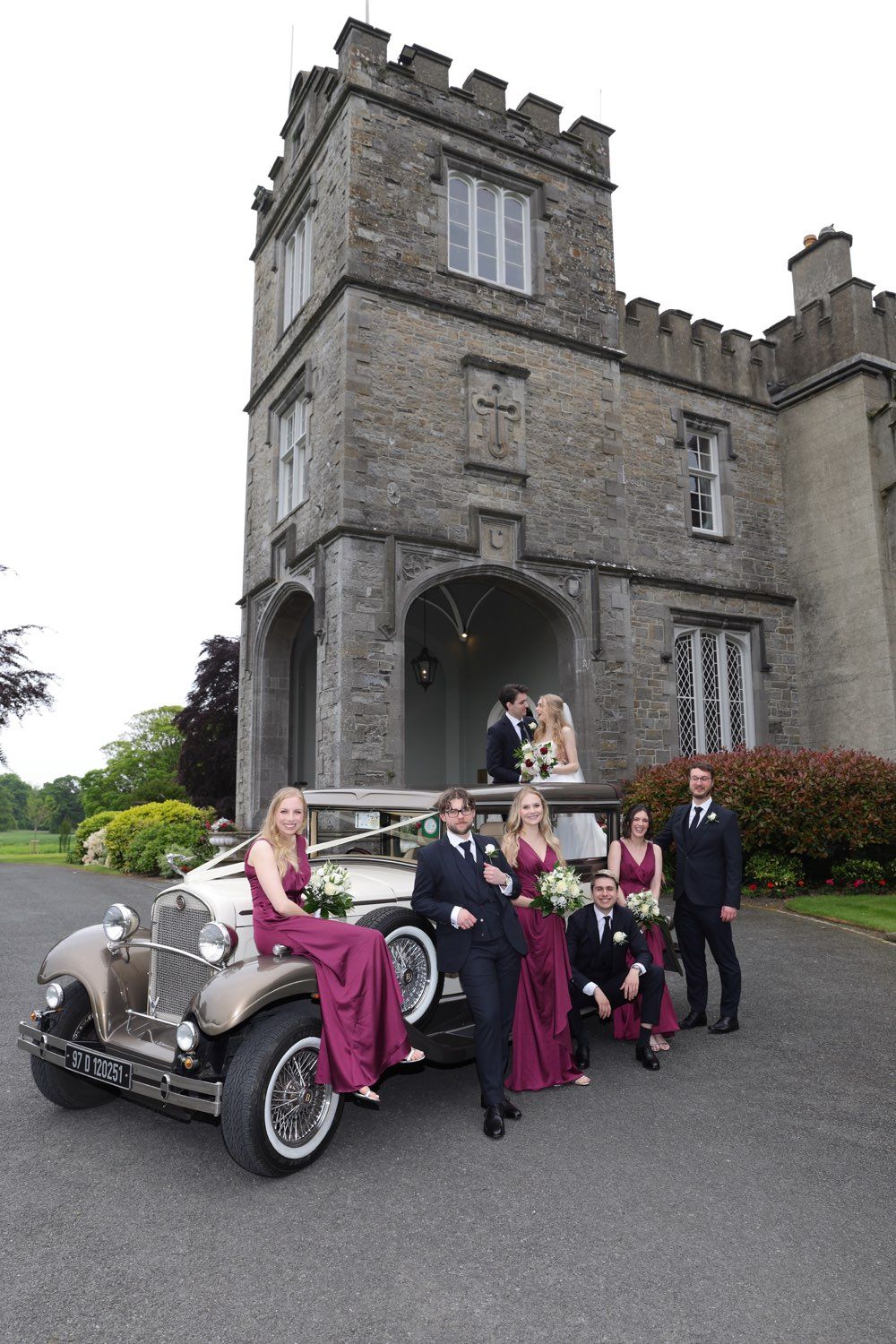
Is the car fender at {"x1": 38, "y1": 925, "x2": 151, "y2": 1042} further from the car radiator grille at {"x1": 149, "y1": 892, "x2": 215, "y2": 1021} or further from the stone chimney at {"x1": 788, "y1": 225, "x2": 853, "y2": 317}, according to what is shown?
the stone chimney at {"x1": 788, "y1": 225, "x2": 853, "y2": 317}

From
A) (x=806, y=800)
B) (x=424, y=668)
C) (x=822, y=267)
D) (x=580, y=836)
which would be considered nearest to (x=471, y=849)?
(x=580, y=836)

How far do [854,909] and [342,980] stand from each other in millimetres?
7882

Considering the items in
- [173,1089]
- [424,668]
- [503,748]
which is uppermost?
[424,668]

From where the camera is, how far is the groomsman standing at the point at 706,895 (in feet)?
19.9

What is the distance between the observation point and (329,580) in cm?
1306

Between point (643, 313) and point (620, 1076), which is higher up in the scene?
point (643, 313)

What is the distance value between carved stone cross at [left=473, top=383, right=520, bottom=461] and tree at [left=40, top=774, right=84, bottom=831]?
77.4 m

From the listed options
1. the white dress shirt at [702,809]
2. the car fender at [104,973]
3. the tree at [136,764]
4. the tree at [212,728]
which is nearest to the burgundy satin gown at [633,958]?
the white dress shirt at [702,809]

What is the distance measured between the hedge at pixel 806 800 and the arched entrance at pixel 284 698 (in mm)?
6711

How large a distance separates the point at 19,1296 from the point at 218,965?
62.7 inches

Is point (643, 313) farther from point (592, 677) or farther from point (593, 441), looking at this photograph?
point (592, 677)

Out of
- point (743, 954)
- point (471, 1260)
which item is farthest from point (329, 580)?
point (471, 1260)

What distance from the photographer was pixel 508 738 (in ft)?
23.4

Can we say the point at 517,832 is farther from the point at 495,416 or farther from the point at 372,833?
the point at 495,416
